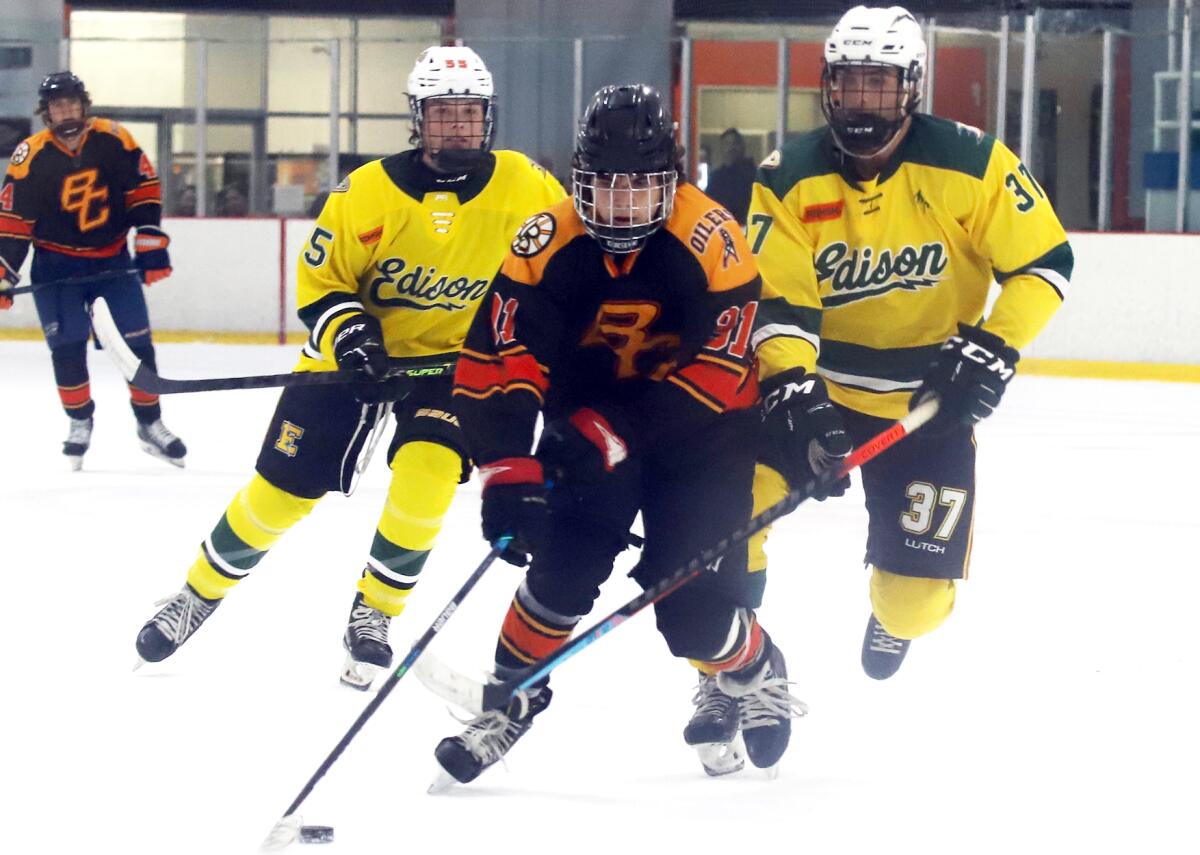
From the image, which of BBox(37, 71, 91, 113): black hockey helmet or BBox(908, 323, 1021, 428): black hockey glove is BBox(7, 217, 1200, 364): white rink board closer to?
BBox(37, 71, 91, 113): black hockey helmet

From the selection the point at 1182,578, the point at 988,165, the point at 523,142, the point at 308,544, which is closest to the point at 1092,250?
the point at 523,142

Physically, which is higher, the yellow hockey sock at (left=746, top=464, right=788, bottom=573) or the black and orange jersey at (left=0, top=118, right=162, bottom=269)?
the black and orange jersey at (left=0, top=118, right=162, bottom=269)

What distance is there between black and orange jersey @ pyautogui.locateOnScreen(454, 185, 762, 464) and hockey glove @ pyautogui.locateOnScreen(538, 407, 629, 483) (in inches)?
1.1

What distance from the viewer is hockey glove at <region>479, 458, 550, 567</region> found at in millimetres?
2129

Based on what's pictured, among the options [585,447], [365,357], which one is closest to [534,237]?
[585,447]

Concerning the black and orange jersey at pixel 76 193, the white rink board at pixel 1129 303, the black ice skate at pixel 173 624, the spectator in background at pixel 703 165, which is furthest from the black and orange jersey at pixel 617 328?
the spectator in background at pixel 703 165

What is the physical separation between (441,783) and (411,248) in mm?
1047

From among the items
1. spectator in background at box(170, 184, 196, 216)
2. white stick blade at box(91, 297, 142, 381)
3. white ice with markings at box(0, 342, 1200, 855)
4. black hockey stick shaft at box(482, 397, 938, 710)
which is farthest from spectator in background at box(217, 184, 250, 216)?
black hockey stick shaft at box(482, 397, 938, 710)

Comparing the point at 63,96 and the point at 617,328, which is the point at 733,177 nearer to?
the point at 63,96

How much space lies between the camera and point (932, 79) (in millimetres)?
8305

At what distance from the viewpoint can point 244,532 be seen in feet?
9.46

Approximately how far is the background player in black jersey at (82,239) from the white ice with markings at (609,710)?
0.56 m

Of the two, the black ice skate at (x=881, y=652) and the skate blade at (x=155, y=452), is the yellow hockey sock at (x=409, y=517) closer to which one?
the black ice skate at (x=881, y=652)

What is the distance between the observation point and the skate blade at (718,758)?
2363 mm
